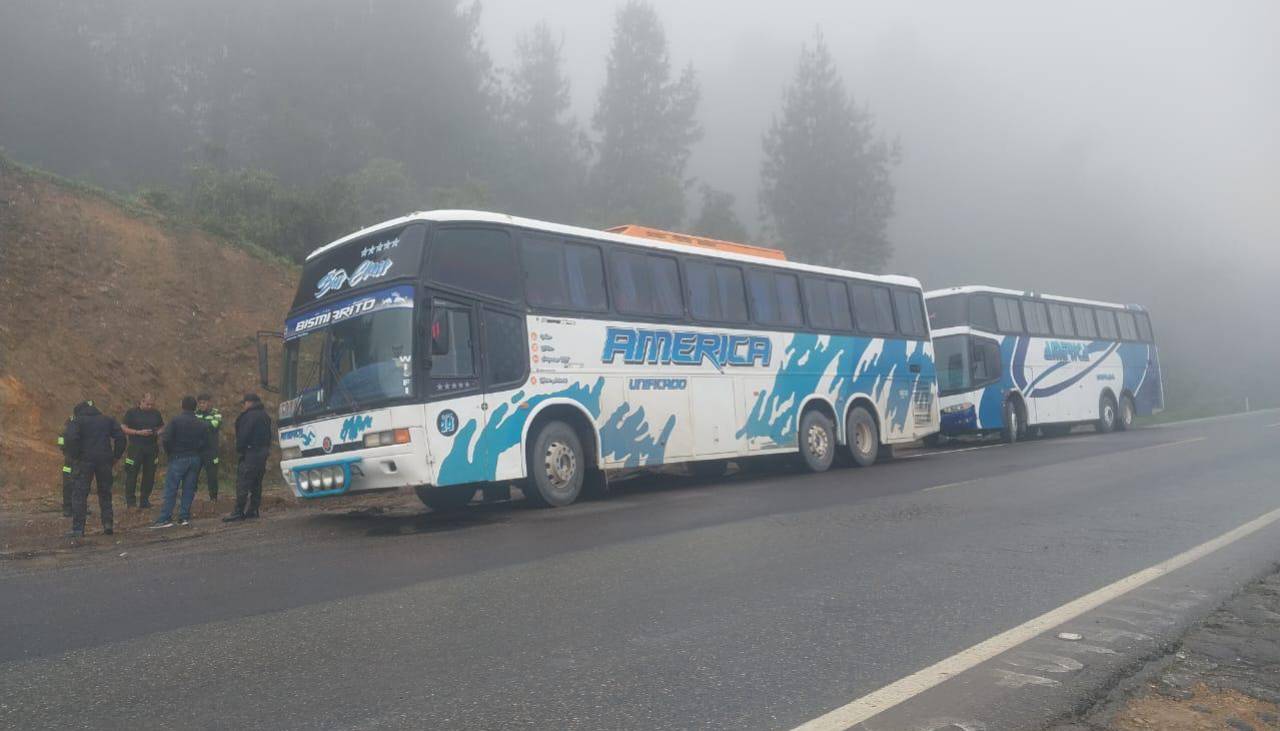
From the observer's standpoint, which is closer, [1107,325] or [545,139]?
[1107,325]

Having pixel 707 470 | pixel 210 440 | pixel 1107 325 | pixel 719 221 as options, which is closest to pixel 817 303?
pixel 707 470

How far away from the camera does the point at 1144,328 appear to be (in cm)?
3141

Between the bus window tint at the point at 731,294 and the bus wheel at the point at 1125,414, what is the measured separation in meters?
18.5

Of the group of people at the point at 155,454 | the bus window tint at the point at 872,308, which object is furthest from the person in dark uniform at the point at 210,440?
the bus window tint at the point at 872,308

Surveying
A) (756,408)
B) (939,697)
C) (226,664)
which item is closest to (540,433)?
(756,408)

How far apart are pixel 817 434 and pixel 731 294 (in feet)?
10.2

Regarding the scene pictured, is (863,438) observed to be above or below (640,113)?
below

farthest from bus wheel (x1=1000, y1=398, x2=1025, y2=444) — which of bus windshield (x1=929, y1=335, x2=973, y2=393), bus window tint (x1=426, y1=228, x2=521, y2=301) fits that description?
bus window tint (x1=426, y1=228, x2=521, y2=301)

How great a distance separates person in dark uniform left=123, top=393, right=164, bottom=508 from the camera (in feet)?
45.9

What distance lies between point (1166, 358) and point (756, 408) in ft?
225

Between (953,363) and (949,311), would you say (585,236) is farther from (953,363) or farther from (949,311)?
(949,311)

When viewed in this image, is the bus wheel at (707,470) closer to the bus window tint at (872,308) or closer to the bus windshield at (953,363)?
the bus window tint at (872,308)

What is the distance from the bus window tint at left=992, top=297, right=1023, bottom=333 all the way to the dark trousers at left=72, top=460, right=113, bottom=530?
19779mm

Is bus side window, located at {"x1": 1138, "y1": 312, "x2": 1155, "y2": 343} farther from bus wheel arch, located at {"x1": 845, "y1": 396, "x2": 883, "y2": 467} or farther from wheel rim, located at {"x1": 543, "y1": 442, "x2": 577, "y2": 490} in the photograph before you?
wheel rim, located at {"x1": 543, "y1": 442, "x2": 577, "y2": 490}
